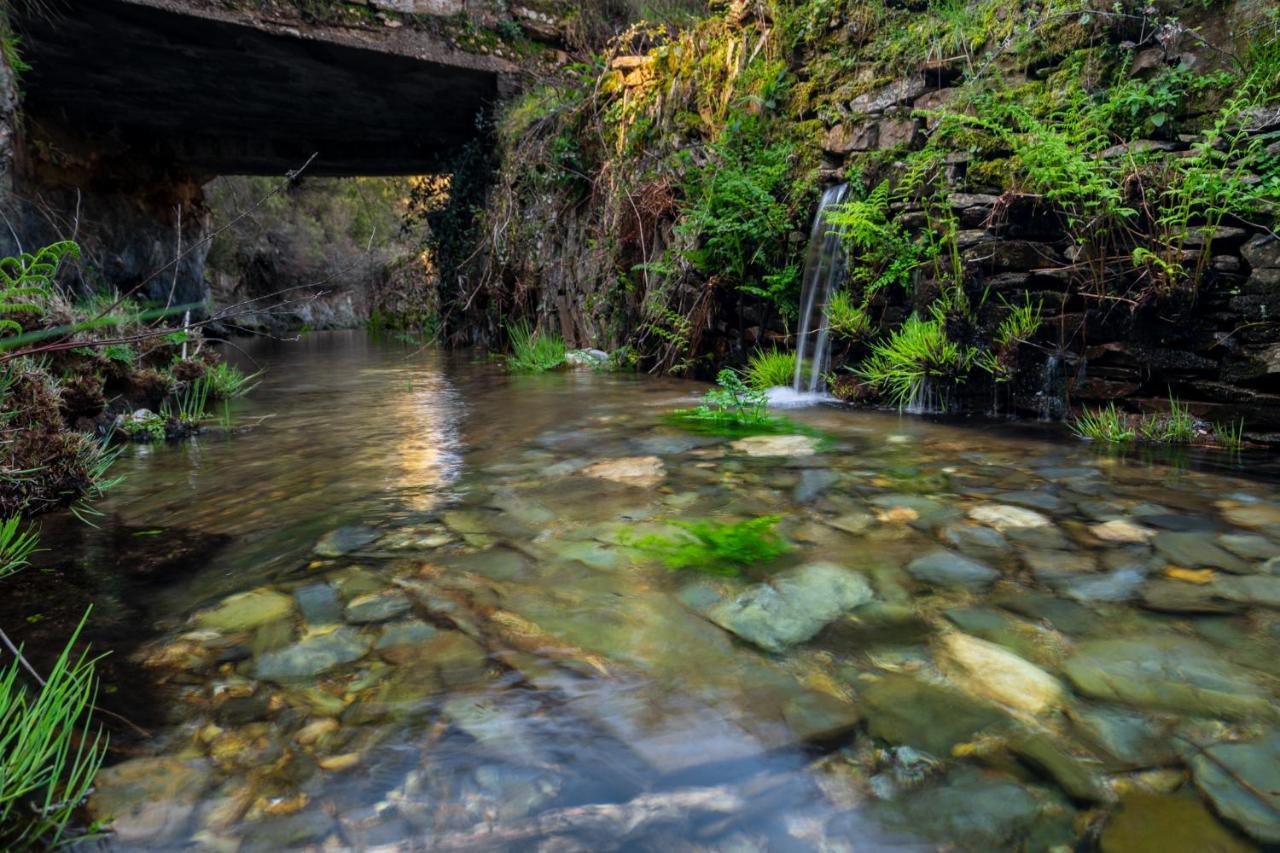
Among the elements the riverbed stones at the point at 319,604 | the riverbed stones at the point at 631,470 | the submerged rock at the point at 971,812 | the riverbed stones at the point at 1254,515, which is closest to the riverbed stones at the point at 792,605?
the submerged rock at the point at 971,812

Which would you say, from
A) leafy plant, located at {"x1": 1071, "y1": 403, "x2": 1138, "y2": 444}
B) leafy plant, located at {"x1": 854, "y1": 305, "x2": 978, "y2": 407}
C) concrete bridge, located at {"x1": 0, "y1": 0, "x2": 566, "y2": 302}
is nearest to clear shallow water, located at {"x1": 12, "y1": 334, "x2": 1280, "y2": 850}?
leafy plant, located at {"x1": 1071, "y1": 403, "x2": 1138, "y2": 444}

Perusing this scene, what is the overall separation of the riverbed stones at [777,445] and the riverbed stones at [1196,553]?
4.31 feet

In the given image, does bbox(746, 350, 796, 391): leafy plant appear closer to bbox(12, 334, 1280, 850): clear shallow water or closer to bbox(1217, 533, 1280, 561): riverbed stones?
bbox(12, 334, 1280, 850): clear shallow water

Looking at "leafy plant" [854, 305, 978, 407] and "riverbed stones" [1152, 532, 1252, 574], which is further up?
"leafy plant" [854, 305, 978, 407]

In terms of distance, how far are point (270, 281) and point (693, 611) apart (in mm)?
24854

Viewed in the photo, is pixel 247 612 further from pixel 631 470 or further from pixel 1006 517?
pixel 1006 517

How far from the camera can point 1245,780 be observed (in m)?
1.02

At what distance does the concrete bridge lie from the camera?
A: 23.4 ft

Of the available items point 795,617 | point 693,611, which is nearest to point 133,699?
point 693,611

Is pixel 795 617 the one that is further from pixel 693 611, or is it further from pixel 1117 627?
pixel 1117 627

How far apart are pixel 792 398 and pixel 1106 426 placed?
1.80 m

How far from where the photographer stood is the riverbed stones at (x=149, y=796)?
37.8 inches

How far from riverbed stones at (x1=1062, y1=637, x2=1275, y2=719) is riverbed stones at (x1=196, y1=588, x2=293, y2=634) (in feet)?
5.31

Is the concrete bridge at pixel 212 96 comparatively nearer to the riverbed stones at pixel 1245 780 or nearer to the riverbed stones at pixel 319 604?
the riverbed stones at pixel 319 604
